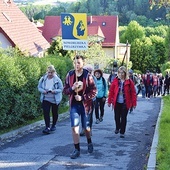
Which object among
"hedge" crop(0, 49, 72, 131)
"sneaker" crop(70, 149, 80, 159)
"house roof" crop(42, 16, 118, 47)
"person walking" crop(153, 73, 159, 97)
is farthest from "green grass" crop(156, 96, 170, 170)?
"house roof" crop(42, 16, 118, 47)

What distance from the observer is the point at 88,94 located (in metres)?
8.16

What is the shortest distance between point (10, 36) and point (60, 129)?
15019 millimetres

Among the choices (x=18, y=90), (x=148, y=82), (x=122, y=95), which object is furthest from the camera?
(x=148, y=82)

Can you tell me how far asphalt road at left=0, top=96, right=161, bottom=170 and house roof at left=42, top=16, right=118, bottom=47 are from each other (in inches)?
2530

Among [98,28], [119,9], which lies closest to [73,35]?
[98,28]

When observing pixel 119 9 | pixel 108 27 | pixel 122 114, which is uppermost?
pixel 119 9

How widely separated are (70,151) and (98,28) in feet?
225

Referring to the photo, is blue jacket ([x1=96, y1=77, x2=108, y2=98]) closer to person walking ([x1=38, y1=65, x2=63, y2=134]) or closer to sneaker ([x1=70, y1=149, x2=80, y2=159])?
person walking ([x1=38, y1=65, x2=63, y2=134])

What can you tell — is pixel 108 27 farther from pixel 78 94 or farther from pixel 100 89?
pixel 78 94

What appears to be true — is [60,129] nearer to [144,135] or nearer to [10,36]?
[144,135]

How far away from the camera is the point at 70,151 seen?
873cm

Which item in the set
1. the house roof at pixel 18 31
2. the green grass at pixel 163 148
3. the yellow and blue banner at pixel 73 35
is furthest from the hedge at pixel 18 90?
the house roof at pixel 18 31

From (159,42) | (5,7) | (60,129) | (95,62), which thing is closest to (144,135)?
(60,129)

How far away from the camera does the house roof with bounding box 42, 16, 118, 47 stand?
3036 inches
